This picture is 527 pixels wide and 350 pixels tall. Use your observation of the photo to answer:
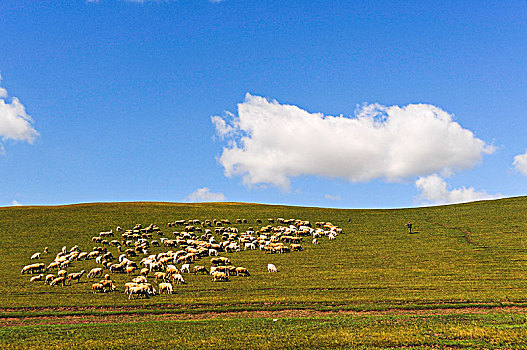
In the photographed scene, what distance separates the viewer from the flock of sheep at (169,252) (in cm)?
3553

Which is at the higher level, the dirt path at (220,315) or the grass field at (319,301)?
the grass field at (319,301)

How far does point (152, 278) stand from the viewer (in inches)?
1451

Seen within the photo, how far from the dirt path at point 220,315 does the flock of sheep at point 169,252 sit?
489 cm

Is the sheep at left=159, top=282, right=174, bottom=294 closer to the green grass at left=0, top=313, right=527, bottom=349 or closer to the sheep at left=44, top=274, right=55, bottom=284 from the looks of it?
the green grass at left=0, top=313, right=527, bottom=349

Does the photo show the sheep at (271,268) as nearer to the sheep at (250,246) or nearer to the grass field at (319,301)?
the grass field at (319,301)

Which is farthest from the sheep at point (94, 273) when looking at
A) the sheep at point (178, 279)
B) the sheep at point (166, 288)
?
the sheep at point (166, 288)

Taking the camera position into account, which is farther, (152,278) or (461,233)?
(461,233)

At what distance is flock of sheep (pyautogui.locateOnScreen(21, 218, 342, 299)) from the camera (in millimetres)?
35531

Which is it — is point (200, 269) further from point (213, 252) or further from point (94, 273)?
point (94, 273)

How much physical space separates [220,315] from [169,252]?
20.9m

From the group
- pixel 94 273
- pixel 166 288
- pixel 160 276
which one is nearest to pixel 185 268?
pixel 160 276

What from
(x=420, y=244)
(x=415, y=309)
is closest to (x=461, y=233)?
(x=420, y=244)

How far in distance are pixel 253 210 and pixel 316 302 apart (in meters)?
57.0

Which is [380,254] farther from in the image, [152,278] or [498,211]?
[498,211]
